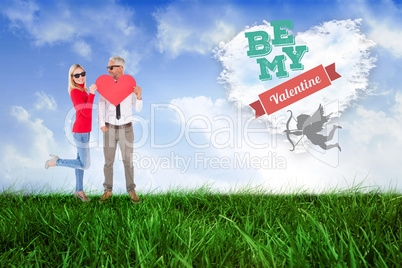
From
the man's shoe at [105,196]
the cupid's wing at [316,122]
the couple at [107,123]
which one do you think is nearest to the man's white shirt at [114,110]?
the couple at [107,123]

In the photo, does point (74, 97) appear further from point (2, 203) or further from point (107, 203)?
A: point (2, 203)

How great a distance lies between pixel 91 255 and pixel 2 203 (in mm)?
3009

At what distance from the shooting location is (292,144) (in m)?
4.35

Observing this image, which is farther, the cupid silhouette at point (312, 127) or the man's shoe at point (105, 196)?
the cupid silhouette at point (312, 127)

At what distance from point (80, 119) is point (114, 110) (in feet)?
1.46

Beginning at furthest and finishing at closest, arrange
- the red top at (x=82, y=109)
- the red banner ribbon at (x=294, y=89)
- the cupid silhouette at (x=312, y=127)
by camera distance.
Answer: the cupid silhouette at (x=312, y=127) < the red banner ribbon at (x=294, y=89) < the red top at (x=82, y=109)

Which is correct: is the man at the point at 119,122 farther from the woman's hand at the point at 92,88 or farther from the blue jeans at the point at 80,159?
the blue jeans at the point at 80,159

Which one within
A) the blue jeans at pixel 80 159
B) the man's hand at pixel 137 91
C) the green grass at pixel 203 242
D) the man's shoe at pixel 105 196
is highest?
the man's hand at pixel 137 91

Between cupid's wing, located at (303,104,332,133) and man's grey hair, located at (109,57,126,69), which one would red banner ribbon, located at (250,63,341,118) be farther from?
man's grey hair, located at (109,57,126,69)

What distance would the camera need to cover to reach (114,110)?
12.6 ft

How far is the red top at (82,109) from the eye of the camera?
3842 mm

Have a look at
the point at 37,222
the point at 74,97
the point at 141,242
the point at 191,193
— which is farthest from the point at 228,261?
the point at 74,97

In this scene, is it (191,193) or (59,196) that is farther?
(59,196)

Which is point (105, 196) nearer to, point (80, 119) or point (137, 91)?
point (80, 119)
